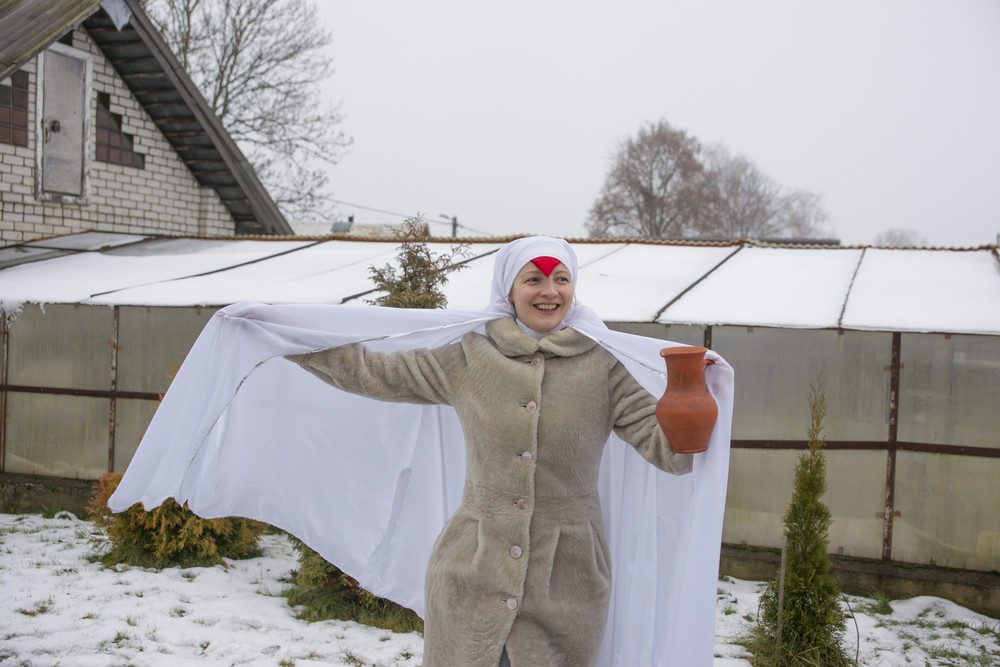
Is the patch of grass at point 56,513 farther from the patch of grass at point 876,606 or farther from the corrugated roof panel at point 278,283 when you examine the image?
the patch of grass at point 876,606

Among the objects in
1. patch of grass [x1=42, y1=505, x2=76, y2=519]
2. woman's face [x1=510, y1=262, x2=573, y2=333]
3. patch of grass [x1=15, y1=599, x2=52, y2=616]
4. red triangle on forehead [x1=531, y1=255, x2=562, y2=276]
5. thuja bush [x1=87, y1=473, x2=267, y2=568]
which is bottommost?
patch of grass [x1=42, y1=505, x2=76, y2=519]

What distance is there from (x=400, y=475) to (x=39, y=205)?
26.9 ft

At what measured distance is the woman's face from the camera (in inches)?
96.3

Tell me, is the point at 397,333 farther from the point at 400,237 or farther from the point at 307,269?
the point at 307,269

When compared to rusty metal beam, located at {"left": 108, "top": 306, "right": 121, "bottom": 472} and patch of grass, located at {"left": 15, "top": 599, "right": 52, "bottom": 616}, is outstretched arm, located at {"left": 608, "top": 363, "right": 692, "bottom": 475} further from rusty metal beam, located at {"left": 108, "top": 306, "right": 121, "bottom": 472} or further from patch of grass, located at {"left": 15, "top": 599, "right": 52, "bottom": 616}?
rusty metal beam, located at {"left": 108, "top": 306, "right": 121, "bottom": 472}

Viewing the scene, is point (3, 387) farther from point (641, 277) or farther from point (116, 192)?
point (641, 277)

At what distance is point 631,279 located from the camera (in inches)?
294

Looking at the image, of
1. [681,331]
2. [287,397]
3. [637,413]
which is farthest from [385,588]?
[681,331]

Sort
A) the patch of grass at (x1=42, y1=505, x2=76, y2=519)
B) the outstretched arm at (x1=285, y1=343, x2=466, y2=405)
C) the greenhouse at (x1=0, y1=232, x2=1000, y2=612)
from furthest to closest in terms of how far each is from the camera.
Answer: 1. the patch of grass at (x1=42, y1=505, x2=76, y2=519)
2. the greenhouse at (x1=0, y1=232, x2=1000, y2=612)
3. the outstretched arm at (x1=285, y1=343, x2=466, y2=405)

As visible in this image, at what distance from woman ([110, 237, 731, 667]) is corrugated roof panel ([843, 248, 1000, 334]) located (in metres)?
3.87

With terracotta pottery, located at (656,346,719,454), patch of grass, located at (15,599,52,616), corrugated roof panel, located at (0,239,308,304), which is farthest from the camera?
corrugated roof panel, located at (0,239,308,304)

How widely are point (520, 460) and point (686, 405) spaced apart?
467 millimetres

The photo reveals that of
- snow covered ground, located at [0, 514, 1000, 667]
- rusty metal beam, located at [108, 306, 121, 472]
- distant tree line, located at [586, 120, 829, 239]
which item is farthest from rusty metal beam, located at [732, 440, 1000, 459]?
distant tree line, located at [586, 120, 829, 239]

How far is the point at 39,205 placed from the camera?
31.8 feet
